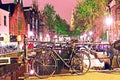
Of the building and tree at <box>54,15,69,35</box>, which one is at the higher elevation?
tree at <box>54,15,69,35</box>

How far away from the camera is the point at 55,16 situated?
308 feet

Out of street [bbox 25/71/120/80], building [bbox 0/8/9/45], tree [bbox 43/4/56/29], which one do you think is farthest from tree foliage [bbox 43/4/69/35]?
Answer: street [bbox 25/71/120/80]

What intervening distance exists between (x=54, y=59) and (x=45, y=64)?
385mm

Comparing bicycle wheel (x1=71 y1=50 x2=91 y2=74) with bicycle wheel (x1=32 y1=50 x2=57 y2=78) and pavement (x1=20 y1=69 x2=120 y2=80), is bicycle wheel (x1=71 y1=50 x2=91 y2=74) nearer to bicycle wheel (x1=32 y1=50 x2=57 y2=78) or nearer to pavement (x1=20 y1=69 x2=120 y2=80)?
pavement (x1=20 y1=69 x2=120 y2=80)

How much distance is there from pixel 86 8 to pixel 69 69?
39.8 metres

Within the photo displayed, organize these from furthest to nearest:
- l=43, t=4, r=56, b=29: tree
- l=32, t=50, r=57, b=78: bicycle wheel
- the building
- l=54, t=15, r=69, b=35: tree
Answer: l=54, t=15, r=69, b=35: tree, l=43, t=4, r=56, b=29: tree, the building, l=32, t=50, r=57, b=78: bicycle wheel

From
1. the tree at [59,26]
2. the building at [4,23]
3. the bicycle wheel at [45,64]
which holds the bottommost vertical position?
the bicycle wheel at [45,64]

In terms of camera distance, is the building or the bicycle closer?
the bicycle

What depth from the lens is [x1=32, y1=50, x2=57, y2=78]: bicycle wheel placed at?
8.95 meters

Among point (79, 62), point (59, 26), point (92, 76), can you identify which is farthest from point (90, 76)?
point (59, 26)

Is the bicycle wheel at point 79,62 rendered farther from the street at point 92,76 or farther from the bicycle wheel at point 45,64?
the bicycle wheel at point 45,64

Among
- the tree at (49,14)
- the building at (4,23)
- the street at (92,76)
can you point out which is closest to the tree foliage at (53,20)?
the tree at (49,14)

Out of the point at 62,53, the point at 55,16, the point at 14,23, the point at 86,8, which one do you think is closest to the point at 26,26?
the point at 14,23

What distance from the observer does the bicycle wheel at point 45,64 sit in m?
8.95
